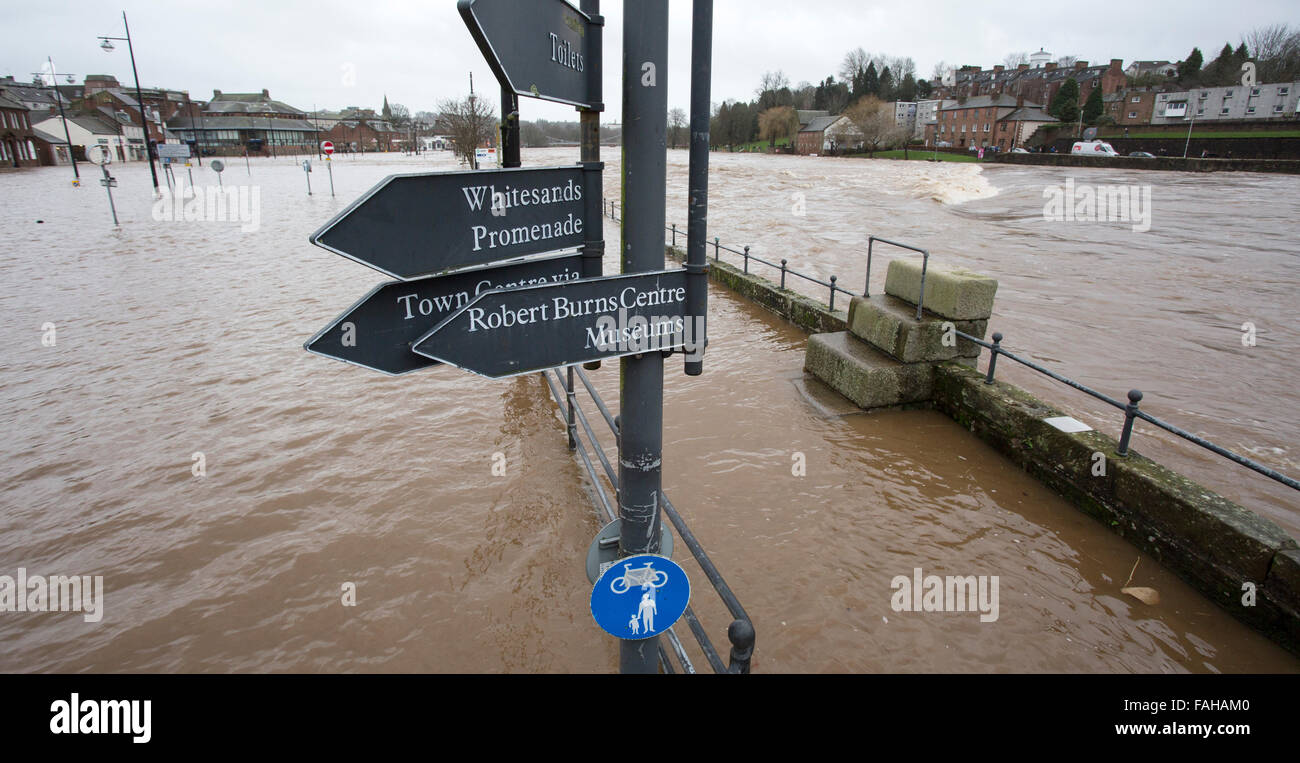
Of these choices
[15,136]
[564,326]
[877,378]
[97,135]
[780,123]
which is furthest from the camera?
[780,123]

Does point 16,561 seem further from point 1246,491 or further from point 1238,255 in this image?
point 1238,255

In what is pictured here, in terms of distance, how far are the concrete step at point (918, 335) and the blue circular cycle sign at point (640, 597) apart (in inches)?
224

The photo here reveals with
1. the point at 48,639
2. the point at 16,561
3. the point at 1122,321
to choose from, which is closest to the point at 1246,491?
the point at 1122,321

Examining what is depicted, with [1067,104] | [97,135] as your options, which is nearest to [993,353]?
[1067,104]

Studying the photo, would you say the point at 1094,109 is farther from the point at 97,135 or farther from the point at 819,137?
the point at 97,135

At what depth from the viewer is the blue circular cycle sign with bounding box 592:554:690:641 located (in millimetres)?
2031

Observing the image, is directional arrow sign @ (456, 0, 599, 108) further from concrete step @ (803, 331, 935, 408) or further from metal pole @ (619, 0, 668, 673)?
concrete step @ (803, 331, 935, 408)

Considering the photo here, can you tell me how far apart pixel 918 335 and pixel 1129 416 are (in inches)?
92.1

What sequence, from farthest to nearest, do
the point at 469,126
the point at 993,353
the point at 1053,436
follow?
1. the point at 469,126
2. the point at 993,353
3. the point at 1053,436

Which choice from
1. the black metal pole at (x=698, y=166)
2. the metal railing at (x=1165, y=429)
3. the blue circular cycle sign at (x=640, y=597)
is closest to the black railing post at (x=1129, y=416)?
the metal railing at (x=1165, y=429)

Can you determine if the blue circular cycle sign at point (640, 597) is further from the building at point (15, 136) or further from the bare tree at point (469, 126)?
the building at point (15, 136)

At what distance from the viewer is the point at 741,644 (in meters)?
2.44

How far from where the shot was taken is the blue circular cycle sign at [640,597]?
6.66 feet
